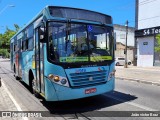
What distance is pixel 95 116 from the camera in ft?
23.7

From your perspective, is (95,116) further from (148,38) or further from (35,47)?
(148,38)

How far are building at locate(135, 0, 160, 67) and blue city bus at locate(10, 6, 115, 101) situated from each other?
25.1 m

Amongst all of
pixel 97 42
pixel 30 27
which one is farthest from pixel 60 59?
pixel 30 27

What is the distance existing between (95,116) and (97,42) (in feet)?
7.91

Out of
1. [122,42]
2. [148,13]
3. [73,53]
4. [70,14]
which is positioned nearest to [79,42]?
[73,53]

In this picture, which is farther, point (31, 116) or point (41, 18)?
point (41, 18)

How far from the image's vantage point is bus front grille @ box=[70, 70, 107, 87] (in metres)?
7.69

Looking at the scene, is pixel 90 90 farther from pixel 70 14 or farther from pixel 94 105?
pixel 70 14

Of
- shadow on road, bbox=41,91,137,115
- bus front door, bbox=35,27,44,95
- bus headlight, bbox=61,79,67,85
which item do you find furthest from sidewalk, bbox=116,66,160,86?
bus headlight, bbox=61,79,67,85

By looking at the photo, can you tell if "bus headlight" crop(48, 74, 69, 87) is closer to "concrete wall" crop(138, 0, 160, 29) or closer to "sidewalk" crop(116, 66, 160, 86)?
"sidewalk" crop(116, 66, 160, 86)

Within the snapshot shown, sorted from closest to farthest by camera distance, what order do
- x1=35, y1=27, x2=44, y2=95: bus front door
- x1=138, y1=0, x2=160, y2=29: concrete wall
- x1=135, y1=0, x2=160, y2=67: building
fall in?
1. x1=35, y1=27, x2=44, y2=95: bus front door
2. x1=138, y1=0, x2=160, y2=29: concrete wall
3. x1=135, y1=0, x2=160, y2=67: building

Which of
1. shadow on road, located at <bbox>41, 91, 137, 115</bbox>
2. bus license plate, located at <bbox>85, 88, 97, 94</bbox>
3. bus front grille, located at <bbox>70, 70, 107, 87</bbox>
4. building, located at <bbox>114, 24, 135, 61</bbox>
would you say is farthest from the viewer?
building, located at <bbox>114, 24, 135, 61</bbox>

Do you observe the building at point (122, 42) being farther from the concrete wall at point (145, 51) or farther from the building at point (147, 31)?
the building at point (147, 31)

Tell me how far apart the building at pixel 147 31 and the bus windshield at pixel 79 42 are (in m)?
25.0
